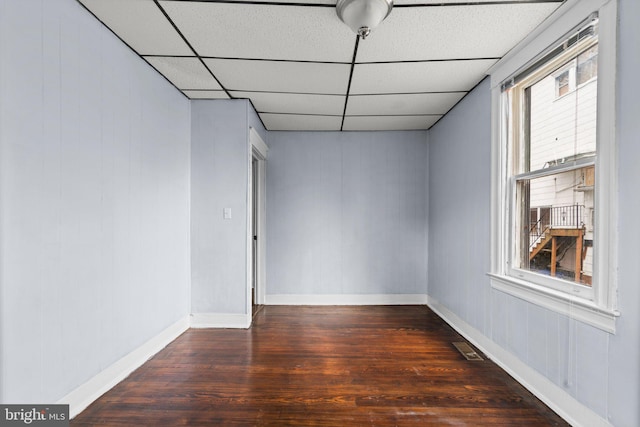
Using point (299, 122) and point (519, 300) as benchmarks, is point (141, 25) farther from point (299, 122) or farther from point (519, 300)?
point (519, 300)

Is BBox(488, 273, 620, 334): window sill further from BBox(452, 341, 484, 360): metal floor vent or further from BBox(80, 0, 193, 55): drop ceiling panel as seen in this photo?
BBox(80, 0, 193, 55): drop ceiling panel

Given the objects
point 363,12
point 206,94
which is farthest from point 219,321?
point 363,12

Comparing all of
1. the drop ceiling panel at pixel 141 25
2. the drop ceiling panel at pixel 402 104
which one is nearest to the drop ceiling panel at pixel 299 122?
the drop ceiling panel at pixel 402 104

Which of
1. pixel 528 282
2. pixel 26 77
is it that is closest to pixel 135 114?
pixel 26 77

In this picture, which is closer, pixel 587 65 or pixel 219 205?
pixel 587 65

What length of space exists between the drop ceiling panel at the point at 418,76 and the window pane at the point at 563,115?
20.7 inches

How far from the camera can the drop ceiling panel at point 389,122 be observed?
382cm

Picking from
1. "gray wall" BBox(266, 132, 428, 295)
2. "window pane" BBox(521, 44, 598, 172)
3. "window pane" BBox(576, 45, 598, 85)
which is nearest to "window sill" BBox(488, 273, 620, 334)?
"window pane" BBox(521, 44, 598, 172)

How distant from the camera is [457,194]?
11.0ft

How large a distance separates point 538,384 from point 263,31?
3.02 m

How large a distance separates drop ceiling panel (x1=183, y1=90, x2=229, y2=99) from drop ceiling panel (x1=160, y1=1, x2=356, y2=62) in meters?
0.79

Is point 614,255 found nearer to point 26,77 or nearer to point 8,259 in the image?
point 8,259

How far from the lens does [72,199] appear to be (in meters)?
1.83

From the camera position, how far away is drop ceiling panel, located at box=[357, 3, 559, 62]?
1869 millimetres
